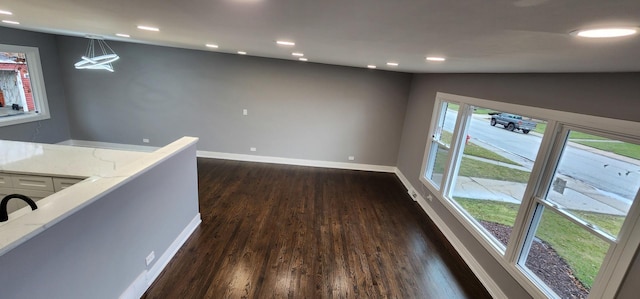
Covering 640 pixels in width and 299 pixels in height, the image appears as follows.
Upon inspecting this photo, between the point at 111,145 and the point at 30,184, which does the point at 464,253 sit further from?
the point at 111,145

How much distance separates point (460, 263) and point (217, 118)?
5.03 m

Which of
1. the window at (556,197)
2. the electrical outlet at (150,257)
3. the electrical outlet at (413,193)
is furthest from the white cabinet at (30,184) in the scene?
the electrical outlet at (413,193)

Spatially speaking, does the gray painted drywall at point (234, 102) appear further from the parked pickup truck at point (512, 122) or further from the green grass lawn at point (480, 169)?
the parked pickup truck at point (512, 122)

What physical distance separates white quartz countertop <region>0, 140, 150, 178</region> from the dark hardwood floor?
115 cm

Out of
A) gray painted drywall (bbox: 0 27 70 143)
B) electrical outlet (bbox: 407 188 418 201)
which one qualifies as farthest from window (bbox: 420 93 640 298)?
gray painted drywall (bbox: 0 27 70 143)

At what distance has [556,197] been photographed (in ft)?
7.26

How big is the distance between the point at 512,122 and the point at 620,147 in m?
1.02

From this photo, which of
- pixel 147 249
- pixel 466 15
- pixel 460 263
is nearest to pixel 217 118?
pixel 147 249

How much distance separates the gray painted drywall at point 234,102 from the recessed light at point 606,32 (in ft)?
15.2

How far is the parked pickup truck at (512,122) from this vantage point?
254cm

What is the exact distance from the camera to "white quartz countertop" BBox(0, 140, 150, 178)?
2.16 m

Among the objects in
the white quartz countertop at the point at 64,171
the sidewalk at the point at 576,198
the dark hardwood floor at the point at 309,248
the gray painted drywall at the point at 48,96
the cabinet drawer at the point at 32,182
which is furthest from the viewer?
the gray painted drywall at the point at 48,96

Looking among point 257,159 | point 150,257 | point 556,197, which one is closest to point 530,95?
point 556,197

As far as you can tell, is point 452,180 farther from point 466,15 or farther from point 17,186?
point 17,186
